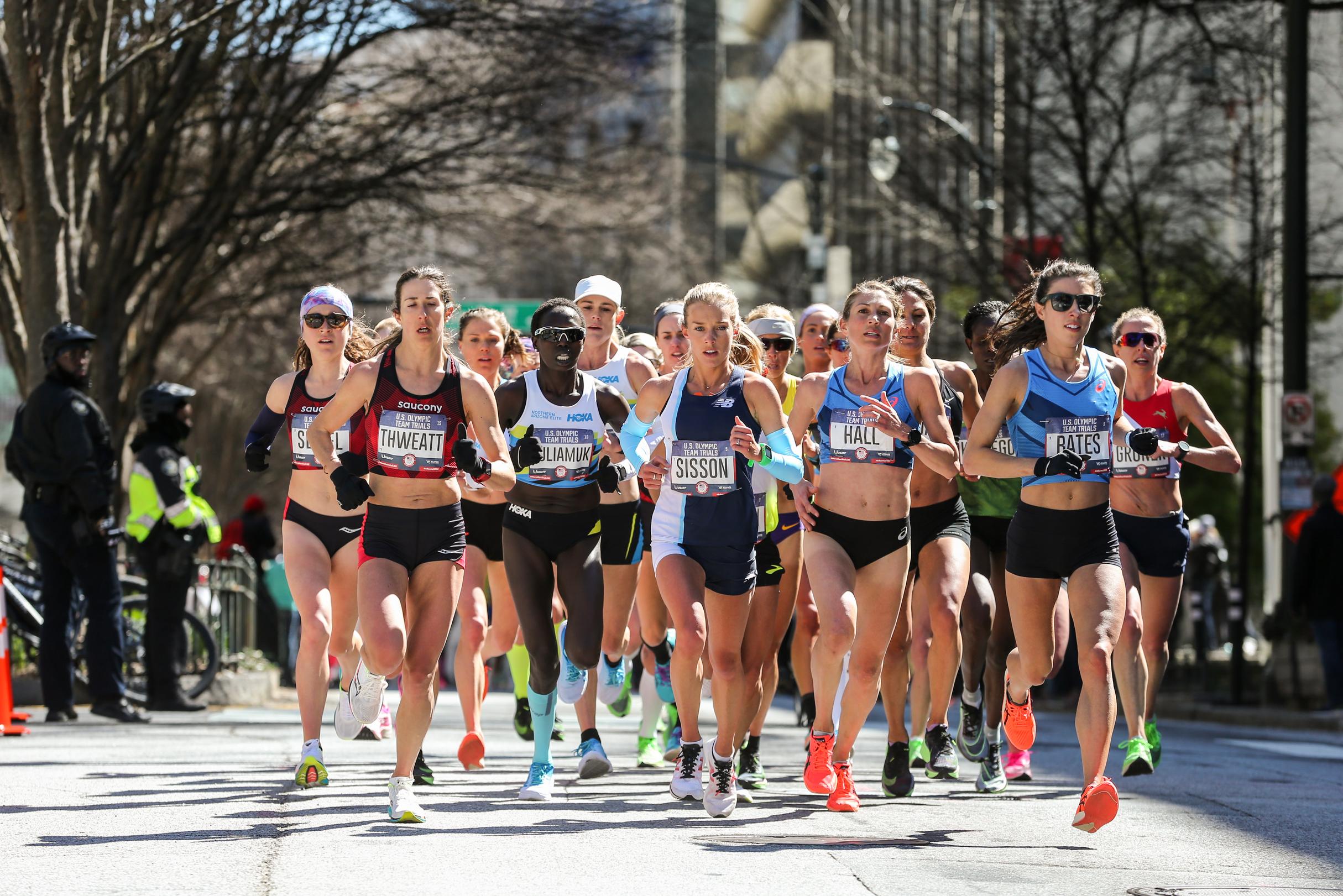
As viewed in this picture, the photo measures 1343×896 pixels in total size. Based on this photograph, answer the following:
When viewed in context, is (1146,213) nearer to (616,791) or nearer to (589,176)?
(589,176)

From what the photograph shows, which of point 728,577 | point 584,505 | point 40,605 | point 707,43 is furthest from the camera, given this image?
point 707,43

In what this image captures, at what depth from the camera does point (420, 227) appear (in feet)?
78.7

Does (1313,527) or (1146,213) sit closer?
(1313,527)

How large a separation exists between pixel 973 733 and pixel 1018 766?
0.39 m

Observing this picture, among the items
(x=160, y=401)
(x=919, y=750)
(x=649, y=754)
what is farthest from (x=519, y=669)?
(x=160, y=401)

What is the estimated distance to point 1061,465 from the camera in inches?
321

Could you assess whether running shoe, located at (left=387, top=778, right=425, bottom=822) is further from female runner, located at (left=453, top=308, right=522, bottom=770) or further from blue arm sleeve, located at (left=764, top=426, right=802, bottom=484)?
female runner, located at (left=453, top=308, right=522, bottom=770)

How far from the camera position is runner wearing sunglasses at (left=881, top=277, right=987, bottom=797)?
9719 millimetres

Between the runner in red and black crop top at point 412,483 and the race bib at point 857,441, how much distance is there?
1530mm

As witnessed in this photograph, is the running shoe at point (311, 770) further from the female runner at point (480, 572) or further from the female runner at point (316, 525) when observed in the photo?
the female runner at point (480, 572)

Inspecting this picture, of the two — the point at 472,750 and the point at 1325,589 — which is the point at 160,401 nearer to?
the point at 472,750

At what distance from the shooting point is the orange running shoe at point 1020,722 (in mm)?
9828

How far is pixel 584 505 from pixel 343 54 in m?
10.8

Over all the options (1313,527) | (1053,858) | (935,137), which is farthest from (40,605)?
(935,137)
